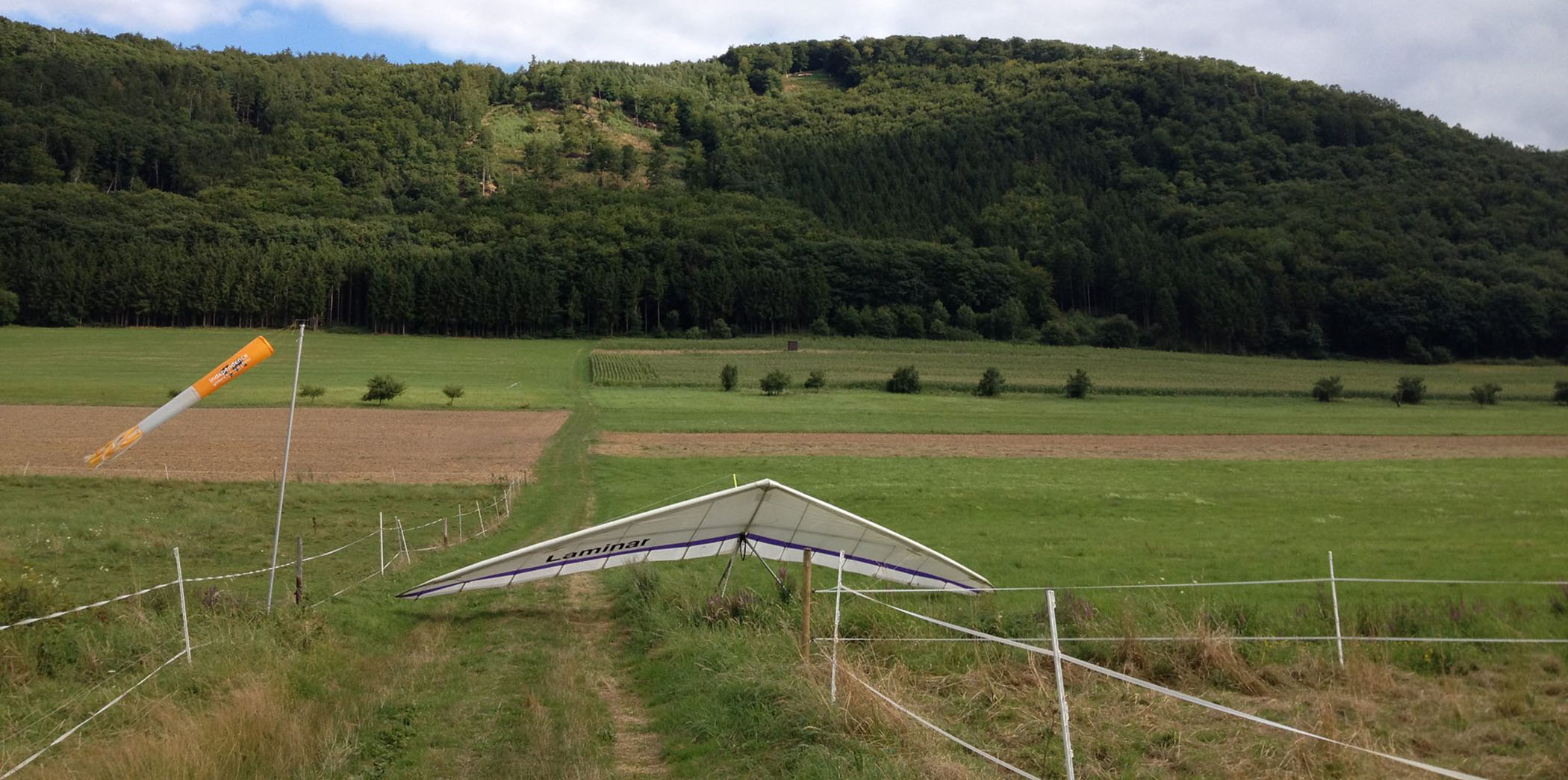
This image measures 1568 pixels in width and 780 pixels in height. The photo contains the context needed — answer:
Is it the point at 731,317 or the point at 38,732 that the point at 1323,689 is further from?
the point at 731,317

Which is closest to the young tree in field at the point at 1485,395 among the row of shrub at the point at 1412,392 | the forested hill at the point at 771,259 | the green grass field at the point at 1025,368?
the row of shrub at the point at 1412,392

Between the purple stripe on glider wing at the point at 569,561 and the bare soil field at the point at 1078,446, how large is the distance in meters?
26.6

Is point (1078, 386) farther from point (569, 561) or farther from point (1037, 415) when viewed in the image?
point (569, 561)

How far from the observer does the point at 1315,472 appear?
134 feet

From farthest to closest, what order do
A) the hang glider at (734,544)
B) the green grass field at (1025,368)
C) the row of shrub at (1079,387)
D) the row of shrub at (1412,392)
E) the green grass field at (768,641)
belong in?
the green grass field at (1025,368)
the row of shrub at (1412,392)
the row of shrub at (1079,387)
the hang glider at (734,544)
the green grass field at (768,641)

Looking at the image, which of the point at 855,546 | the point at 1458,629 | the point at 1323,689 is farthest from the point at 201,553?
the point at 1458,629

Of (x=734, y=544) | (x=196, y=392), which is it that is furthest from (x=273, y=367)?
(x=734, y=544)

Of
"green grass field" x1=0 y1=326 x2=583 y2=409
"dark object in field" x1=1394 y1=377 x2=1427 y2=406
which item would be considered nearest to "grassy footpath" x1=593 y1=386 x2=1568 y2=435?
"dark object in field" x1=1394 y1=377 x2=1427 y2=406

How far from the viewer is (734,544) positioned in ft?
55.6

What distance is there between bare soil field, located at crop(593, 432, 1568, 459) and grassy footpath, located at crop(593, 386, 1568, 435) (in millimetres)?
2459

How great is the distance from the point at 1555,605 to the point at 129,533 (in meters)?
27.9

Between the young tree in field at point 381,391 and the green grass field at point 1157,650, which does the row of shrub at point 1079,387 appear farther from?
the green grass field at point 1157,650

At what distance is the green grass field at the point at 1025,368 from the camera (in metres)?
87.1

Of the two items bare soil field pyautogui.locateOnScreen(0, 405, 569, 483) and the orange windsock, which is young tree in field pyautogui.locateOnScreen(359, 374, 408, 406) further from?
the orange windsock
